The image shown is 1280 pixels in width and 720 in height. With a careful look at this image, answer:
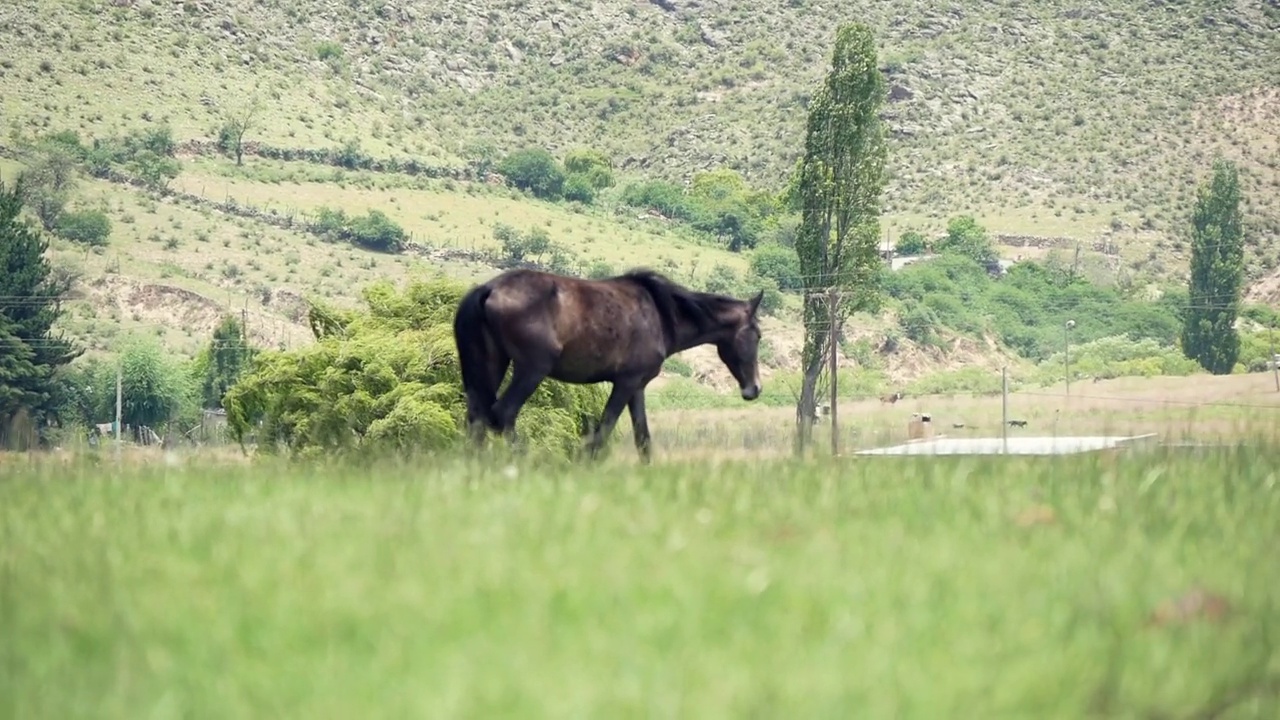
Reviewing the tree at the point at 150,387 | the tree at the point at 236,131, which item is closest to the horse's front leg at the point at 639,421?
the tree at the point at 150,387

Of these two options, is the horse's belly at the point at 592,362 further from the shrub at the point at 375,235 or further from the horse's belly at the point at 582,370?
the shrub at the point at 375,235

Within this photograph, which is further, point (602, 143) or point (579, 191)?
point (602, 143)

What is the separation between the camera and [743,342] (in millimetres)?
18641

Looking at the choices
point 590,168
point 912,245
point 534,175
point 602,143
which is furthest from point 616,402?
point 602,143

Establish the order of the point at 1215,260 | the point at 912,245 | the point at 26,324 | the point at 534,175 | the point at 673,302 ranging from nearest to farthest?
the point at 673,302, the point at 26,324, the point at 1215,260, the point at 912,245, the point at 534,175

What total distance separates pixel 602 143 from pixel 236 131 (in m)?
50.8

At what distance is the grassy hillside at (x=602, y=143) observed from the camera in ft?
422

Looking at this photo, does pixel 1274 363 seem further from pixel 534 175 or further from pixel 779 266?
pixel 534 175

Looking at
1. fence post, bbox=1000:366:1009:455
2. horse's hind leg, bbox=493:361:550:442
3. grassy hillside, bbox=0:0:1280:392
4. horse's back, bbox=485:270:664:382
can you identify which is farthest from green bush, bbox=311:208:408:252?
horse's hind leg, bbox=493:361:550:442

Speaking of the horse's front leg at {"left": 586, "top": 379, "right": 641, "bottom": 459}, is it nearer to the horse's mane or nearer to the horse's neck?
the horse's mane

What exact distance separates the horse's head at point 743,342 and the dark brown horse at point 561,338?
1.21m

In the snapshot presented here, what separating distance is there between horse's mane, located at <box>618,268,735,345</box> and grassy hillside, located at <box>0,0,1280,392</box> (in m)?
98.1

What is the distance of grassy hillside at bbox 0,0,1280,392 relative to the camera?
129 m

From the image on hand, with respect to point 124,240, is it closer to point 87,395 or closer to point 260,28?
point 87,395
